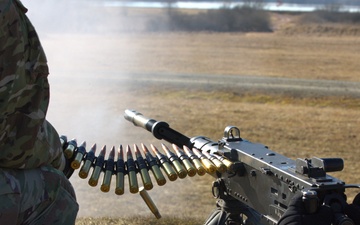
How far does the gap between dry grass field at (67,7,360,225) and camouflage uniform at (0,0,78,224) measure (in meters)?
2.50

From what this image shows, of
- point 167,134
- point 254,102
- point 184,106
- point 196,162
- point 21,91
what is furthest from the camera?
point 254,102

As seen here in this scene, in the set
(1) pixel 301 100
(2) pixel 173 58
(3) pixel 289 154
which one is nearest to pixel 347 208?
(3) pixel 289 154

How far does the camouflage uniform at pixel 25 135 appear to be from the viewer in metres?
3.19

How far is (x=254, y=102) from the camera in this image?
60.5 ft

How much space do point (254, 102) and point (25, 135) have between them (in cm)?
1537

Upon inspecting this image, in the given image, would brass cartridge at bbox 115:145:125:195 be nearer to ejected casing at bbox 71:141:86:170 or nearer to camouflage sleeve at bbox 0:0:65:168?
ejected casing at bbox 71:141:86:170

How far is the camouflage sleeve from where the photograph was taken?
318 centimetres

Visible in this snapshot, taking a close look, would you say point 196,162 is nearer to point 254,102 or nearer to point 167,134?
point 167,134

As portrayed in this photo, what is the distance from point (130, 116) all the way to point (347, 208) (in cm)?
268

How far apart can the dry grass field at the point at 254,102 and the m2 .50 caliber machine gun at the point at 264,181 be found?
4.89ft

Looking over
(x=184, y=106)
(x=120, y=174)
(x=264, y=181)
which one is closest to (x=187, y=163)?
(x=120, y=174)

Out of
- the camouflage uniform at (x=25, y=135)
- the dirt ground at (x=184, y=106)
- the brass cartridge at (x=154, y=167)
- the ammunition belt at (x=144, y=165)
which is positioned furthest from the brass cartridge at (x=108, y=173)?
the dirt ground at (x=184, y=106)

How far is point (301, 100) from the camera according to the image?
18547 millimetres

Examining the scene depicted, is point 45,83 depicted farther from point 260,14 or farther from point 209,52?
point 260,14
